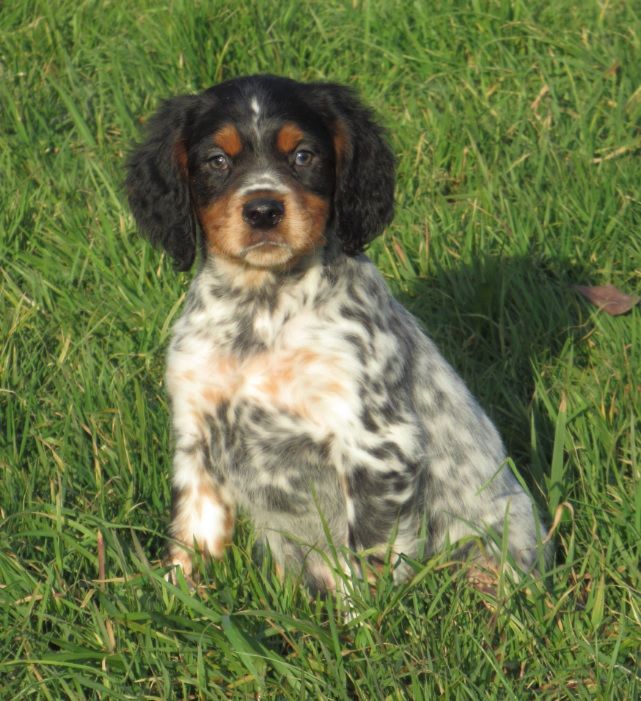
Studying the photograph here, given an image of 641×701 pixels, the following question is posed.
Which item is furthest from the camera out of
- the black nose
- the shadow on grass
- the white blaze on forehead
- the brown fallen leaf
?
the brown fallen leaf

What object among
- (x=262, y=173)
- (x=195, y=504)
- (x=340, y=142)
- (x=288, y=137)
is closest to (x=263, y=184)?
(x=262, y=173)

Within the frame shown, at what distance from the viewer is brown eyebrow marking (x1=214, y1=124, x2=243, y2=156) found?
464cm

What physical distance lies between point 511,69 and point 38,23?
2.96 metres

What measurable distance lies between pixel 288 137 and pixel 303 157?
111 mm

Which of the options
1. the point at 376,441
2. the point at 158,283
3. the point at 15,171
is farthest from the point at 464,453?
the point at 15,171

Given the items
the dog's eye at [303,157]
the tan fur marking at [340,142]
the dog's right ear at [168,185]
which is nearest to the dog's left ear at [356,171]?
the tan fur marking at [340,142]

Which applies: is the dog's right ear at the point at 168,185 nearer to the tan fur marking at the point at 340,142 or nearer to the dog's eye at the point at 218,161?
the dog's eye at the point at 218,161

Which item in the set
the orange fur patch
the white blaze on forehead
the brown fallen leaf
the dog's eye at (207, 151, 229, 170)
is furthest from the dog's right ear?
the brown fallen leaf

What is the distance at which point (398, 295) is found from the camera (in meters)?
6.45

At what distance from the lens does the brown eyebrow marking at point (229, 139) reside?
4645 mm

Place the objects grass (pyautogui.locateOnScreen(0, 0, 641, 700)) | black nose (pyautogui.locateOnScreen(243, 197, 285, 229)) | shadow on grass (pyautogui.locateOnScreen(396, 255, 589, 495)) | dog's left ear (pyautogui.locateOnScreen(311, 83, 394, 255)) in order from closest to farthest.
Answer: grass (pyautogui.locateOnScreen(0, 0, 641, 700))
black nose (pyautogui.locateOnScreen(243, 197, 285, 229))
dog's left ear (pyautogui.locateOnScreen(311, 83, 394, 255))
shadow on grass (pyautogui.locateOnScreen(396, 255, 589, 495))

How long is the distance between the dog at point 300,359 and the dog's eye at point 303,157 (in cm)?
1

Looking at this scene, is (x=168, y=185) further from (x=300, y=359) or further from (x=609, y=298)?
(x=609, y=298)

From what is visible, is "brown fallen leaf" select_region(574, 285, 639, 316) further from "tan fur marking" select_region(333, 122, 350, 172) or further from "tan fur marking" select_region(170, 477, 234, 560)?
"tan fur marking" select_region(170, 477, 234, 560)
